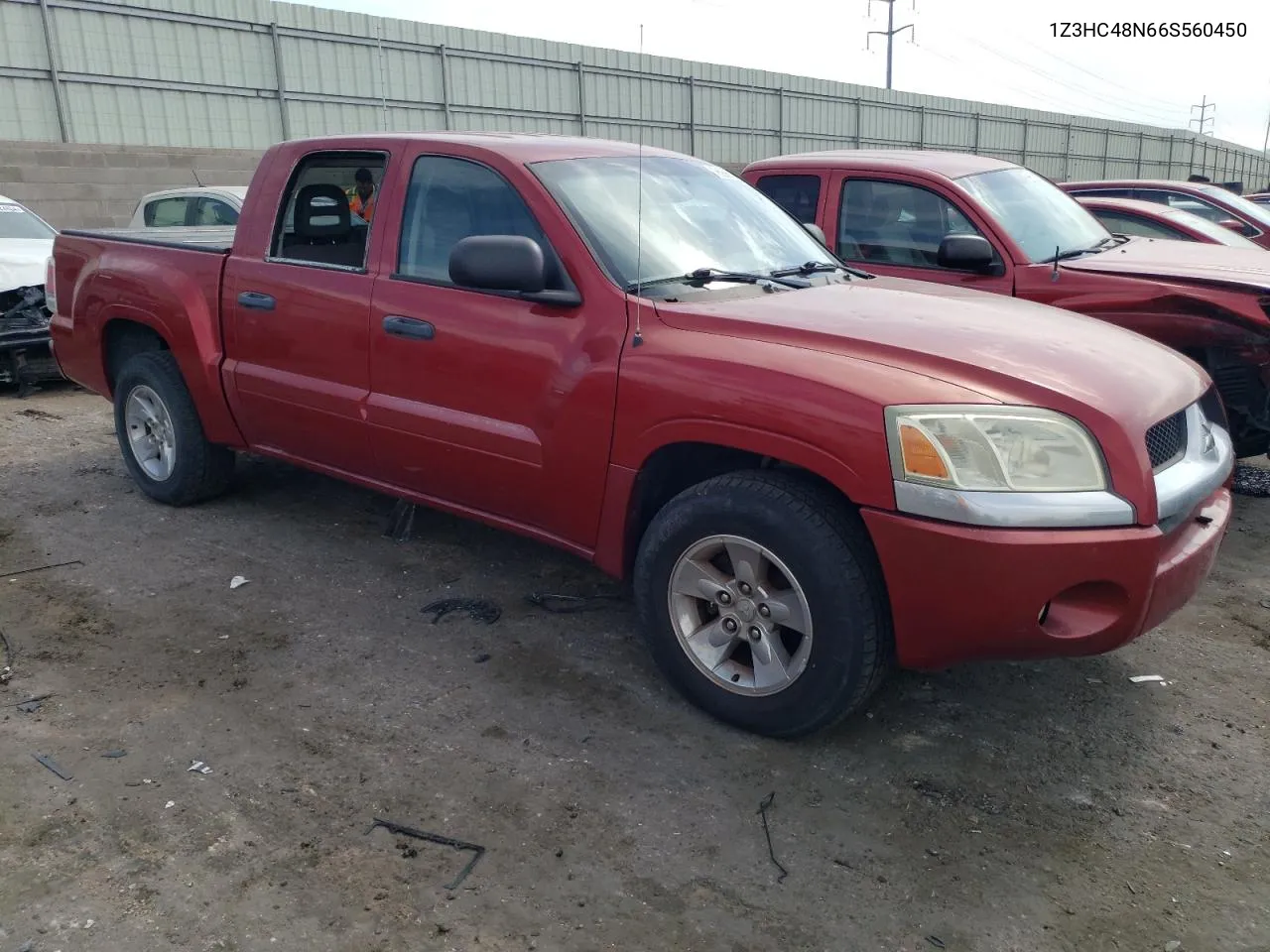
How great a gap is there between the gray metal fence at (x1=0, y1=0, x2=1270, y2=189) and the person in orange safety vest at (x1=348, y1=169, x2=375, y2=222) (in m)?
5.00

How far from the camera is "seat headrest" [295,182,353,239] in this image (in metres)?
4.79

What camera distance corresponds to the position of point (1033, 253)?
588cm

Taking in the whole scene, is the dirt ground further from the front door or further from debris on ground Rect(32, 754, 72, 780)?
the front door

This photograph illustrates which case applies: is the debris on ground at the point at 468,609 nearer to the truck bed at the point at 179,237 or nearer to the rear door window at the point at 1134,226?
the truck bed at the point at 179,237

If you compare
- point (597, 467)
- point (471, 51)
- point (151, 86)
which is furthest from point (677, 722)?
point (471, 51)

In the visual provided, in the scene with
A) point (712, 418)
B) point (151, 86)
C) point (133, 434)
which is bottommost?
point (133, 434)

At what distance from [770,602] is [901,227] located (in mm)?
3655

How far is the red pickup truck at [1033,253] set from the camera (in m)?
5.30

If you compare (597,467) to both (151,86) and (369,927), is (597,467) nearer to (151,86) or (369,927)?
(369,927)

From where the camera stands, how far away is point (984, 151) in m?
32.4

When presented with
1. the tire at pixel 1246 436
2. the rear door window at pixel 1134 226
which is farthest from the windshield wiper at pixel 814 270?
the rear door window at pixel 1134 226

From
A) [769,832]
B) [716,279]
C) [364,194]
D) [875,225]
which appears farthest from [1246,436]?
[364,194]

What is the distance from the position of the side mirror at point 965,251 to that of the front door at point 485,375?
276 cm

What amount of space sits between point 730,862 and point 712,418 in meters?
1.27
